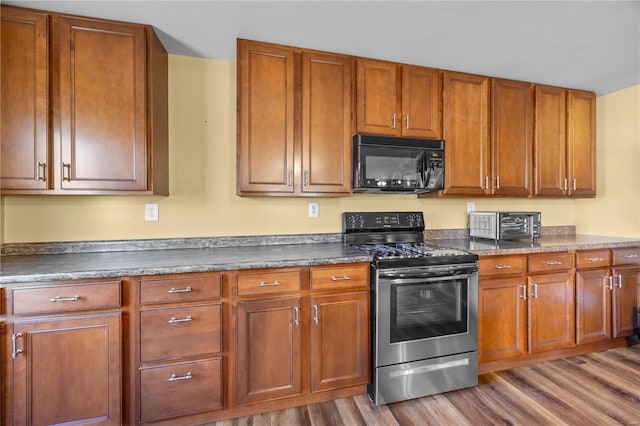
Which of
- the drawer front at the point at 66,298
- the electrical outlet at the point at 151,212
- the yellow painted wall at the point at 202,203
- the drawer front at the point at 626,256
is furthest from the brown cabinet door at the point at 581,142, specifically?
the drawer front at the point at 66,298

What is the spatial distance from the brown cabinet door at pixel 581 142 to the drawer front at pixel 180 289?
3.19 m

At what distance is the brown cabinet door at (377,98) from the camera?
2262mm

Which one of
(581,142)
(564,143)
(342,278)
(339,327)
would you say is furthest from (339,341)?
(581,142)

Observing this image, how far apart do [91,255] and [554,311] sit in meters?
3.34

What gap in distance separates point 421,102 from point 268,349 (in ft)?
6.80

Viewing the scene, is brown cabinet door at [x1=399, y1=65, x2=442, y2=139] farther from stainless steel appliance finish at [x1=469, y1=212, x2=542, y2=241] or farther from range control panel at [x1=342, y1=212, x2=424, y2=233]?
stainless steel appliance finish at [x1=469, y1=212, x2=542, y2=241]

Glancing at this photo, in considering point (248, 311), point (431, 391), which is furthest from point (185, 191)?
point (431, 391)

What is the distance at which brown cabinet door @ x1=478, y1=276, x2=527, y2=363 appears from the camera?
218cm

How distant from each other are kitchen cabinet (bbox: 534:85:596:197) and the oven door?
1402mm

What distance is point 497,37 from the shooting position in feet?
6.64

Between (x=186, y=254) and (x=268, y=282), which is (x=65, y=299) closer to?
(x=186, y=254)

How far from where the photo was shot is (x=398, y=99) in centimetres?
235

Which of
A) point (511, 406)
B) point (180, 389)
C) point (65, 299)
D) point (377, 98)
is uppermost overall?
point (377, 98)

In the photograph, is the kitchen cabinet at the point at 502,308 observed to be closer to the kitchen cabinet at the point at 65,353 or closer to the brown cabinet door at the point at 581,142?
the brown cabinet door at the point at 581,142
